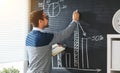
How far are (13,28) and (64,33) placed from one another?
0.66 metres

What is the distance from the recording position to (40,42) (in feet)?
8.97

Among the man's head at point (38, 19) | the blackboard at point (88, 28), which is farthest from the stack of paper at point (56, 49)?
the man's head at point (38, 19)

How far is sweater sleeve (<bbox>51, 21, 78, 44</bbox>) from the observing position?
2.81m

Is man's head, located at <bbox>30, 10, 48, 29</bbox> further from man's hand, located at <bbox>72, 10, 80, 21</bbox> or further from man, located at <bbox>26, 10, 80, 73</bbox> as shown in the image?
man's hand, located at <bbox>72, 10, 80, 21</bbox>

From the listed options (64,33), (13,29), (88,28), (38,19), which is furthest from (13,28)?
(88,28)

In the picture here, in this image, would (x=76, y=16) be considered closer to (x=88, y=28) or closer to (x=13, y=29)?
(x=88, y=28)

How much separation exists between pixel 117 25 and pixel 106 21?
0.39 feet

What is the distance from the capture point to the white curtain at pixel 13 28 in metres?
3.10

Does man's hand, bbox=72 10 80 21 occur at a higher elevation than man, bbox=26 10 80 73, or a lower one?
higher

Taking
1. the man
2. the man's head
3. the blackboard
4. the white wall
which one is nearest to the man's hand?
the blackboard

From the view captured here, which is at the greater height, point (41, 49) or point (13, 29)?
point (13, 29)

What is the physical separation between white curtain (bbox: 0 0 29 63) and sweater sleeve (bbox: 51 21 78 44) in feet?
1.78

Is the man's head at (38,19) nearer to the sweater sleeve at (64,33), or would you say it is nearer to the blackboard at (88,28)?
the sweater sleeve at (64,33)

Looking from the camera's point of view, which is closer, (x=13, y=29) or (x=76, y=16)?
(x=76, y=16)
